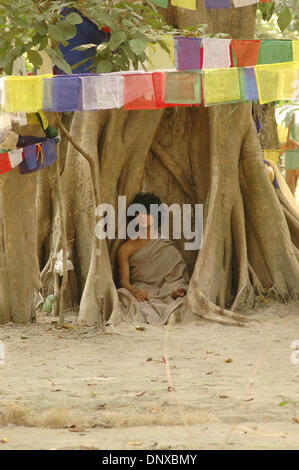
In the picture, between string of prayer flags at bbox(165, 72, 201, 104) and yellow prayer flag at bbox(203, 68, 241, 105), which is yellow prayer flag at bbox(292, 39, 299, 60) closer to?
yellow prayer flag at bbox(203, 68, 241, 105)

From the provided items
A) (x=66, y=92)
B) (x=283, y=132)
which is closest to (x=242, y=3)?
(x=66, y=92)

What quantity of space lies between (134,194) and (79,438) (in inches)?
166

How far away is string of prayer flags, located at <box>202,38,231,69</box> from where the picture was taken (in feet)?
22.1

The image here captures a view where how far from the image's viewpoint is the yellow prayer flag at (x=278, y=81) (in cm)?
570

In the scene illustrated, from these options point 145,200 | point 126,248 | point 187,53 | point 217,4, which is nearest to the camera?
point 187,53

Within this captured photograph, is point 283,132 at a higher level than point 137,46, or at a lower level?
lower

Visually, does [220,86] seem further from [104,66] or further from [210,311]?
[210,311]

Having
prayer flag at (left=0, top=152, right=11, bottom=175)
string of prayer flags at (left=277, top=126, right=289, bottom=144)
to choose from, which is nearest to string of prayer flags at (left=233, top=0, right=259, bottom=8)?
prayer flag at (left=0, top=152, right=11, bottom=175)

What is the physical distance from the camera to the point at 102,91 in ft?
18.6

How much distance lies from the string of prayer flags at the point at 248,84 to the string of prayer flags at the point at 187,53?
1.10m

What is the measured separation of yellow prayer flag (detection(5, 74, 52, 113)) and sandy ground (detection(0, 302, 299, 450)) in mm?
1847

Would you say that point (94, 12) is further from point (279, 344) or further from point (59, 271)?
point (279, 344)

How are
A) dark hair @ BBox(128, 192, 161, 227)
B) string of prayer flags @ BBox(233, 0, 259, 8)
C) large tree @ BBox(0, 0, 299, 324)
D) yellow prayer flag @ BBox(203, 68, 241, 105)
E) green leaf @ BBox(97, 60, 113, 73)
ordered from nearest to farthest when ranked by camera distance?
green leaf @ BBox(97, 60, 113, 73) → yellow prayer flag @ BBox(203, 68, 241, 105) → string of prayer flags @ BBox(233, 0, 259, 8) → large tree @ BBox(0, 0, 299, 324) → dark hair @ BBox(128, 192, 161, 227)

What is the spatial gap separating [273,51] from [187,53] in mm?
785
